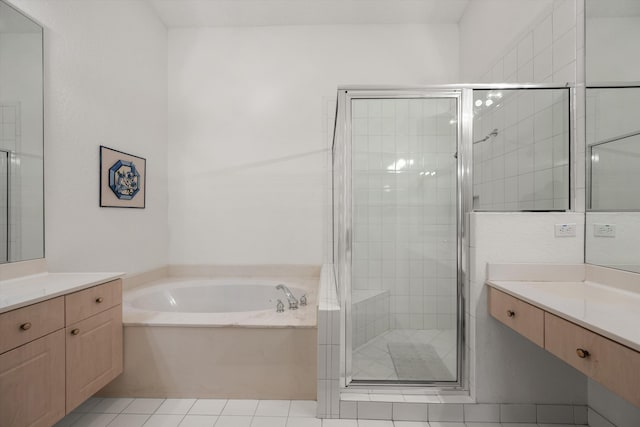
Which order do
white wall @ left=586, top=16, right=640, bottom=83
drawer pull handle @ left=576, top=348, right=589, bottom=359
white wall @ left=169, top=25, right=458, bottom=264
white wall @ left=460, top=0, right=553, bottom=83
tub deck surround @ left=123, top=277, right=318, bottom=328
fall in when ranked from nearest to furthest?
drawer pull handle @ left=576, top=348, right=589, bottom=359, white wall @ left=586, top=16, right=640, bottom=83, tub deck surround @ left=123, top=277, right=318, bottom=328, white wall @ left=460, top=0, right=553, bottom=83, white wall @ left=169, top=25, right=458, bottom=264

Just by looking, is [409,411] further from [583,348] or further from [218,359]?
[218,359]

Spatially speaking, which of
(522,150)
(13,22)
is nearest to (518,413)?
(522,150)

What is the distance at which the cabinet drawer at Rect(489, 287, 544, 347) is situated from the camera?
1092 millimetres

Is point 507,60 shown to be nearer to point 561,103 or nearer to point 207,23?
point 561,103

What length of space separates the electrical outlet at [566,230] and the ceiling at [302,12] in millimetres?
2157

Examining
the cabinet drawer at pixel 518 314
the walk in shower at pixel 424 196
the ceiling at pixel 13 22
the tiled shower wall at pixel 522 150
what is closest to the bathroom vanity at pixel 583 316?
the cabinet drawer at pixel 518 314

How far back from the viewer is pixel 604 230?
1.34 metres

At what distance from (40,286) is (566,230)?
2.57 m

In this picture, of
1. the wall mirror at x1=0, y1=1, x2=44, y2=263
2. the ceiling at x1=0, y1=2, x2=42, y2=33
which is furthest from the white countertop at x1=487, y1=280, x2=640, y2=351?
the ceiling at x1=0, y1=2, x2=42, y2=33

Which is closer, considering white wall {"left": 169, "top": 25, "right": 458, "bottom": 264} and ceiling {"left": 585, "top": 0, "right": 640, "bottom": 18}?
ceiling {"left": 585, "top": 0, "right": 640, "bottom": 18}

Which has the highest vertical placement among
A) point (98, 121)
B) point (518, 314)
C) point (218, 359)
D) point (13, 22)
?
point (13, 22)

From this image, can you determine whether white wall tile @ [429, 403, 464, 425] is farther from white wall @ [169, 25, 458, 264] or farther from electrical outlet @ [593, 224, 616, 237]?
white wall @ [169, 25, 458, 264]

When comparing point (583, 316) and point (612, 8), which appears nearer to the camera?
point (583, 316)

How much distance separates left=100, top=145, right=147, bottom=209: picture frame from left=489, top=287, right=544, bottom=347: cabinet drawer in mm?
2541
